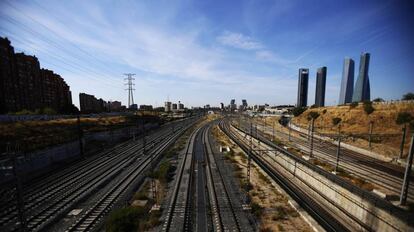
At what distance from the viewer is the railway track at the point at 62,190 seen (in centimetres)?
2020

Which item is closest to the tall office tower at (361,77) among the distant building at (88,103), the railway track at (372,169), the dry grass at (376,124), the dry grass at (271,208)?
the dry grass at (376,124)

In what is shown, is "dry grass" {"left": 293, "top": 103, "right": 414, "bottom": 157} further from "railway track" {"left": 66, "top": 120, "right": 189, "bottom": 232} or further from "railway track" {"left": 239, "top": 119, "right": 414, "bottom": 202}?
"railway track" {"left": 66, "top": 120, "right": 189, "bottom": 232}

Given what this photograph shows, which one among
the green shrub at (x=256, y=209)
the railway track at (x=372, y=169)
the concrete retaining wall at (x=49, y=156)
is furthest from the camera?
the concrete retaining wall at (x=49, y=156)

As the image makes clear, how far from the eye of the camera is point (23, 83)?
8856cm

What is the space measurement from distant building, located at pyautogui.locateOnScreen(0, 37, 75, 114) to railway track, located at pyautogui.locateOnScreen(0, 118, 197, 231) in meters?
62.5

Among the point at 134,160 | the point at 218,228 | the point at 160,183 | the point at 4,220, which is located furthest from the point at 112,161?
the point at 218,228

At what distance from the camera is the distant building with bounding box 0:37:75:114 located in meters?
79.6

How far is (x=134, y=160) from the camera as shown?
42656mm

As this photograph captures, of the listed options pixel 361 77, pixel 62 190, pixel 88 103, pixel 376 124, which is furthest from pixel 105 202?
pixel 88 103

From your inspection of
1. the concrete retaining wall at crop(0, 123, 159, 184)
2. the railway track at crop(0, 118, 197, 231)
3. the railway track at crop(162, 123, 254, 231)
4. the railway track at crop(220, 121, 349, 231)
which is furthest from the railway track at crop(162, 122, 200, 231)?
the concrete retaining wall at crop(0, 123, 159, 184)

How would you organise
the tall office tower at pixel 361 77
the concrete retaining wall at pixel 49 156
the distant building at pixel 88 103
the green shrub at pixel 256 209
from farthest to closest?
the distant building at pixel 88 103
the tall office tower at pixel 361 77
the concrete retaining wall at pixel 49 156
the green shrub at pixel 256 209

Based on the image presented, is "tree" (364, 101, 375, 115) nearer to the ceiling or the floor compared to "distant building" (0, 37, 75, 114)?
nearer to the floor

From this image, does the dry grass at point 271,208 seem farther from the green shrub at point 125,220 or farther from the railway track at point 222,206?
the green shrub at point 125,220

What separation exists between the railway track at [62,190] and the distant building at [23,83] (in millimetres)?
62513
